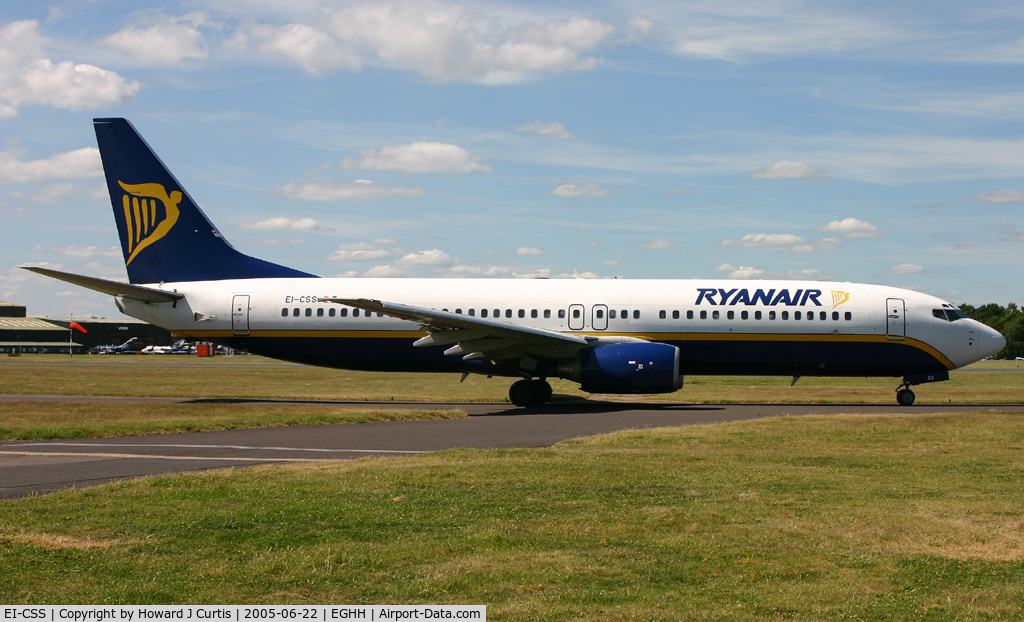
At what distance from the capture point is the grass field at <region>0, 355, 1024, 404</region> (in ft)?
105

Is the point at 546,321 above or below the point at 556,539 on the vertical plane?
above

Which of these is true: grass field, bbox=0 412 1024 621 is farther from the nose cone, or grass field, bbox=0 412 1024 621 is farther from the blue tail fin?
the blue tail fin

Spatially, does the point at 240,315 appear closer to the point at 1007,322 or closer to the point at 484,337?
the point at 484,337

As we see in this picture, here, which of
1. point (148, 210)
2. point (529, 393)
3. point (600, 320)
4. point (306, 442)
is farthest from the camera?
point (148, 210)

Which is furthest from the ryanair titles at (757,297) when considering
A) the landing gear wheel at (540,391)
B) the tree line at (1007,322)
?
the tree line at (1007,322)

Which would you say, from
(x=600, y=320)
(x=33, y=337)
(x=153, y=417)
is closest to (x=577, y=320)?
(x=600, y=320)

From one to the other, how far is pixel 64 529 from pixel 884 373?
25543 millimetres

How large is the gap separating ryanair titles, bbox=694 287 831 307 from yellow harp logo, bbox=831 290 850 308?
0.10 feet

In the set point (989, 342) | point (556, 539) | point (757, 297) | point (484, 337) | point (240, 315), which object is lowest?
point (556, 539)

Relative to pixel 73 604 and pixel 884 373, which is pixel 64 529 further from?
pixel 884 373

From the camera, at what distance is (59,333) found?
14125cm

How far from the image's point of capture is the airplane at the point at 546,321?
27656 mm

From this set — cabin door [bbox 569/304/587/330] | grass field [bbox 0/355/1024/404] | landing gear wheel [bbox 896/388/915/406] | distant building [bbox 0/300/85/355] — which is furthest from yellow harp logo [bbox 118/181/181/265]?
distant building [bbox 0/300/85/355]

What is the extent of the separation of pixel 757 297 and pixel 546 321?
6.66 m
